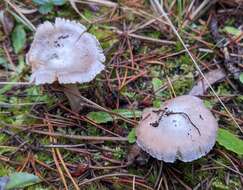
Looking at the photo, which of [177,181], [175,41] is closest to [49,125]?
[177,181]

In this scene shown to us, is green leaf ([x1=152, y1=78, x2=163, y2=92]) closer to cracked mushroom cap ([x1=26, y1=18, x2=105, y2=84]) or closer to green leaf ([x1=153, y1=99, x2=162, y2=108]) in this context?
green leaf ([x1=153, y1=99, x2=162, y2=108])

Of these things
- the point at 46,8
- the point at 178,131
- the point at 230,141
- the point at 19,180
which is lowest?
the point at 19,180

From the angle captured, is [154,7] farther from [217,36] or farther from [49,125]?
[49,125]

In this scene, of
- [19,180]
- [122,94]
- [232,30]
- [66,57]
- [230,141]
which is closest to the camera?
[19,180]

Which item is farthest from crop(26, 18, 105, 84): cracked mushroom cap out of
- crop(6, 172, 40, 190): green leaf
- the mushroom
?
crop(6, 172, 40, 190): green leaf

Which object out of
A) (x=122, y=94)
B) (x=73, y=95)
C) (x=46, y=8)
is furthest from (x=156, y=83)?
(x=46, y=8)

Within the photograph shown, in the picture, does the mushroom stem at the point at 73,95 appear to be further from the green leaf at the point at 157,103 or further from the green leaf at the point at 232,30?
the green leaf at the point at 232,30

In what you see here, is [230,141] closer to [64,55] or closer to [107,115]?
[107,115]
